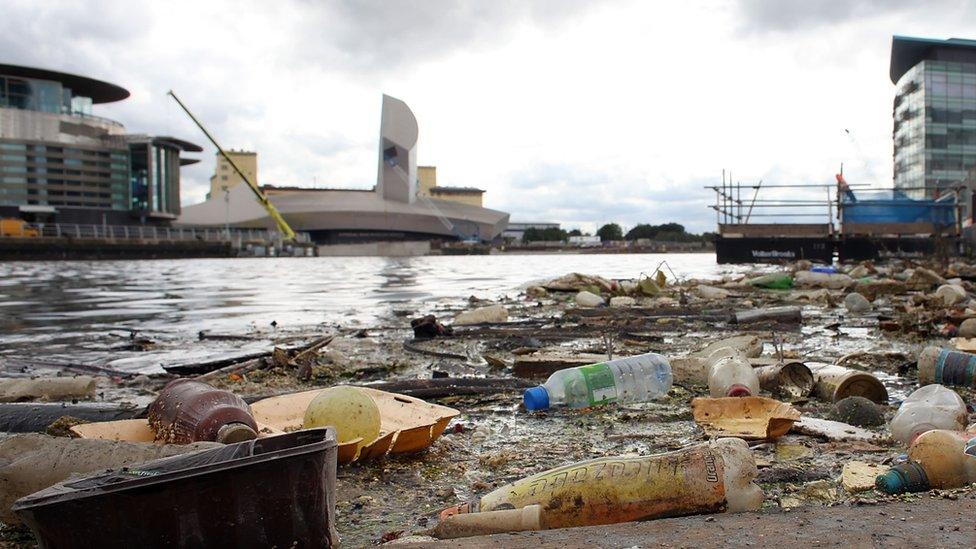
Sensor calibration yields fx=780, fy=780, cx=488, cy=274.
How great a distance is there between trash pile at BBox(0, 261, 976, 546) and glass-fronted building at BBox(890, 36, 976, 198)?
4198 centimetres

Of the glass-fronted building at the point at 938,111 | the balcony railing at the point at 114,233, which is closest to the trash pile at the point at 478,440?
the glass-fronted building at the point at 938,111

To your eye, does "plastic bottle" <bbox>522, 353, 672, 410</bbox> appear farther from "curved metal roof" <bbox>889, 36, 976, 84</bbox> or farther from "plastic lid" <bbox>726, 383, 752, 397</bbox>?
"curved metal roof" <bbox>889, 36, 976, 84</bbox>

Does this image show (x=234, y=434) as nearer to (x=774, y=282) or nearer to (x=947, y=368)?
(x=947, y=368)

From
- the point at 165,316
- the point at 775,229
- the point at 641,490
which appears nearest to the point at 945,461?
the point at 641,490

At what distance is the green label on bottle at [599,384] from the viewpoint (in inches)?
158

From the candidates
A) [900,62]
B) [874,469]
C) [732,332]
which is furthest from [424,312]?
[900,62]

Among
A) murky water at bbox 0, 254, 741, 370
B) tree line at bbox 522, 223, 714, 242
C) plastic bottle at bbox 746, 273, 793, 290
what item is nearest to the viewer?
murky water at bbox 0, 254, 741, 370

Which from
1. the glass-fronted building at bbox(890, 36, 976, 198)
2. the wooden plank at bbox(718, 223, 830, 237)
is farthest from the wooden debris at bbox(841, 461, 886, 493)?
the glass-fronted building at bbox(890, 36, 976, 198)

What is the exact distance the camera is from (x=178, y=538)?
1658 millimetres

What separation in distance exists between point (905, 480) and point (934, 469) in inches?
3.6

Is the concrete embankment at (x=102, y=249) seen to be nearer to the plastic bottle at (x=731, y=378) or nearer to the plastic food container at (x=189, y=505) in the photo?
the plastic bottle at (x=731, y=378)

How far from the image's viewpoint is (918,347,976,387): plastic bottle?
13.2 ft

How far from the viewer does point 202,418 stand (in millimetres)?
2660

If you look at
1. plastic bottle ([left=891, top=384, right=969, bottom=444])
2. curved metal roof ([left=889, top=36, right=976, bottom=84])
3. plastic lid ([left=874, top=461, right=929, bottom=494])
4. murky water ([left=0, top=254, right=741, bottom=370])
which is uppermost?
curved metal roof ([left=889, top=36, right=976, bottom=84])
